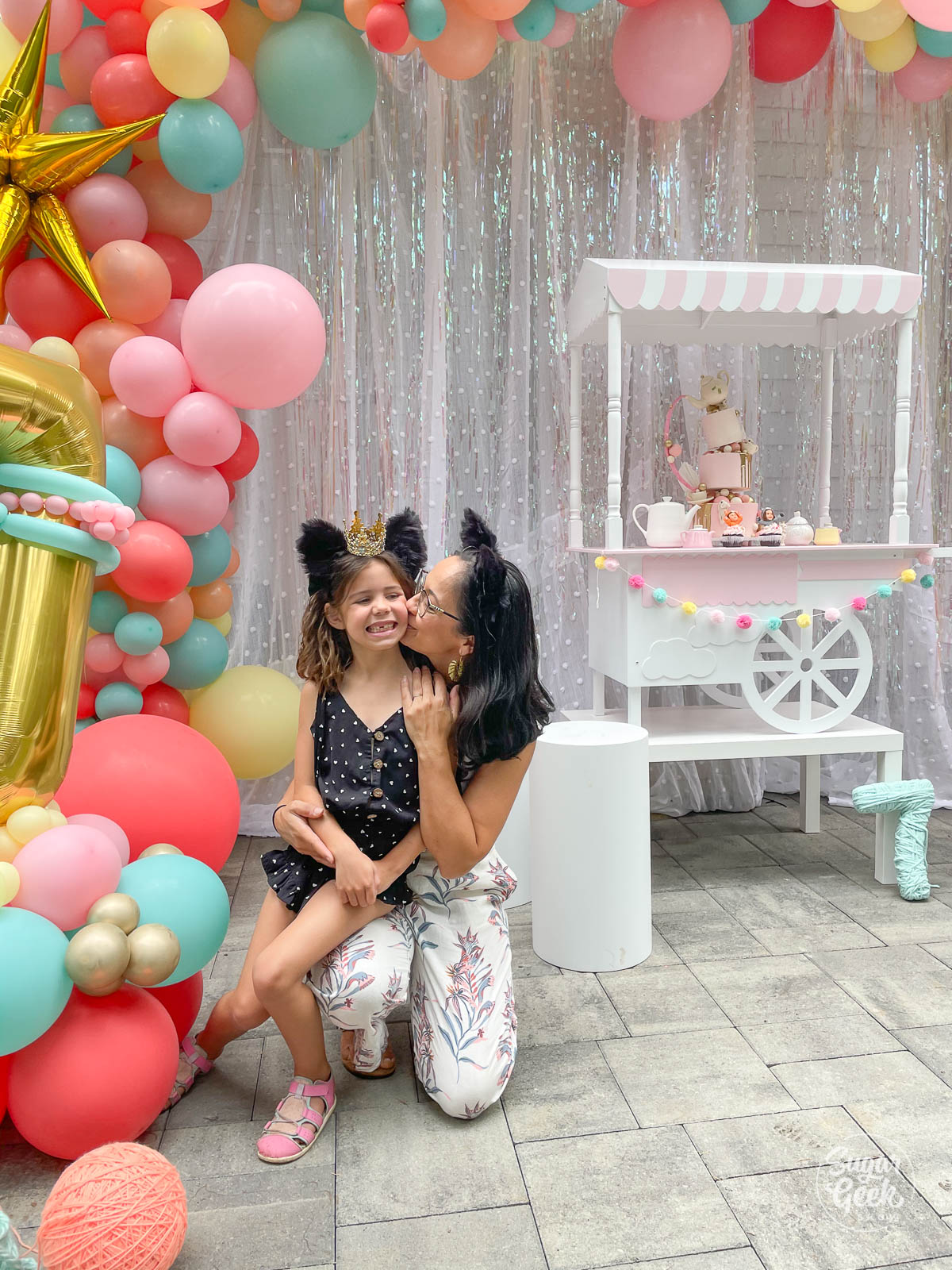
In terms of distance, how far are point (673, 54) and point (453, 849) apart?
2320 mm

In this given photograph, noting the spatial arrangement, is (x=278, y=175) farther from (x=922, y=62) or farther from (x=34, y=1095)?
(x=34, y=1095)

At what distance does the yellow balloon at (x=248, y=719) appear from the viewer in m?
2.72

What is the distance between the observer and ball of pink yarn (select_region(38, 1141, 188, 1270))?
4.12 feet

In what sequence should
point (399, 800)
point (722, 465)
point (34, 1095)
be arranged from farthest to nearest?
point (722, 465)
point (399, 800)
point (34, 1095)

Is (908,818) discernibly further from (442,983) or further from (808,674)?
(442,983)

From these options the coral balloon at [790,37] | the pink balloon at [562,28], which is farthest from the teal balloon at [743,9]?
the pink balloon at [562,28]

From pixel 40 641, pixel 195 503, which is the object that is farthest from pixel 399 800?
pixel 195 503

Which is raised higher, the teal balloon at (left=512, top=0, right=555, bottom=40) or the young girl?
the teal balloon at (left=512, top=0, right=555, bottom=40)

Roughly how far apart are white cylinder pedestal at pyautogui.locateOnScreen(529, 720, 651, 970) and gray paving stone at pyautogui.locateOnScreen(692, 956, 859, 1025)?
7.4 inches

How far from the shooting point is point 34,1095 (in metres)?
1.51

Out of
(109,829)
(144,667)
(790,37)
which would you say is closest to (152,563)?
(144,667)

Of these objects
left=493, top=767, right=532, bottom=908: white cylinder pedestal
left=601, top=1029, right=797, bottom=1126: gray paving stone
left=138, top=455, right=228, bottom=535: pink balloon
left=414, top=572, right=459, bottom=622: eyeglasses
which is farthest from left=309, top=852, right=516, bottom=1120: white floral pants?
left=138, top=455, right=228, bottom=535: pink balloon

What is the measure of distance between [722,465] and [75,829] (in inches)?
80.1

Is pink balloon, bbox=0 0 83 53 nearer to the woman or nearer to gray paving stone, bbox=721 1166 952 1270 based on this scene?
the woman
